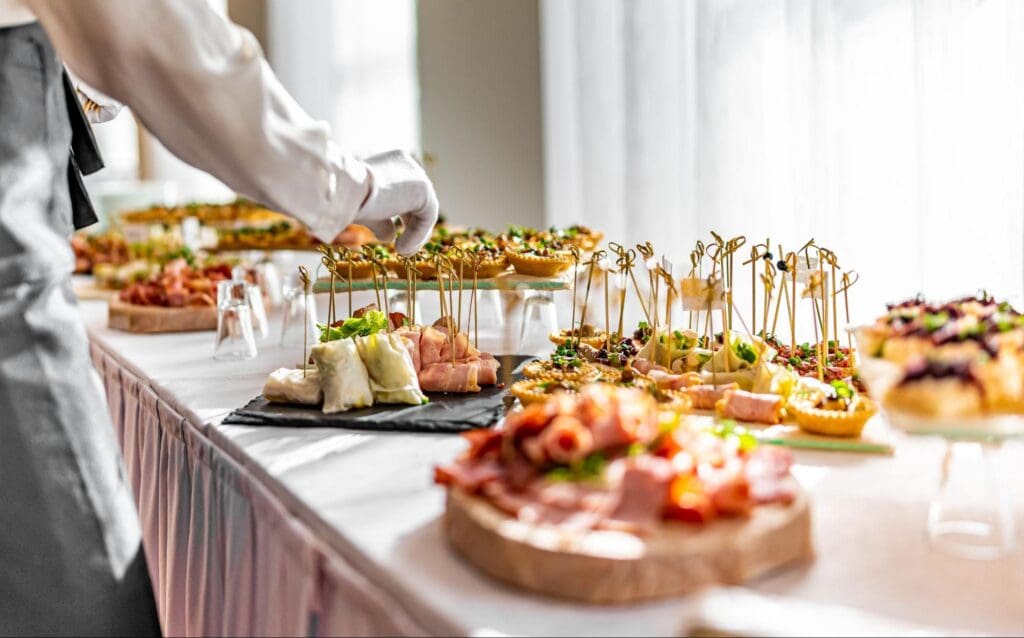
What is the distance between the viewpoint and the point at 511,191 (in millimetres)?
4816

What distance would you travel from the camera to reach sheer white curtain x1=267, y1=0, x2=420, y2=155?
21.1ft

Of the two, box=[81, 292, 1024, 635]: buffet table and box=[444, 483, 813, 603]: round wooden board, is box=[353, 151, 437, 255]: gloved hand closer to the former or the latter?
box=[81, 292, 1024, 635]: buffet table

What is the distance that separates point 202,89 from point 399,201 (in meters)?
0.36

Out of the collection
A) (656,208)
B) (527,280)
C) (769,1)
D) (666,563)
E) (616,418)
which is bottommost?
(666,563)

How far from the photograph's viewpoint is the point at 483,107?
4.92 meters

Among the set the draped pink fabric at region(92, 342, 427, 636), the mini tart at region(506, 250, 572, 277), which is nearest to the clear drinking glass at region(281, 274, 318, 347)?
the draped pink fabric at region(92, 342, 427, 636)

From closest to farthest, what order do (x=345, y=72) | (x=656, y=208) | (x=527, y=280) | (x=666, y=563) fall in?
(x=666, y=563), (x=527, y=280), (x=656, y=208), (x=345, y=72)

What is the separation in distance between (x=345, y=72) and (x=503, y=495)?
6156mm

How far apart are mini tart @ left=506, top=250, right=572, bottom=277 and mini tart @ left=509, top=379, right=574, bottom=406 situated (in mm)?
469

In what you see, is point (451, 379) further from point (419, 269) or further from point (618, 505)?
point (618, 505)

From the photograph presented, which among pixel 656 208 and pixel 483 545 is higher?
pixel 656 208

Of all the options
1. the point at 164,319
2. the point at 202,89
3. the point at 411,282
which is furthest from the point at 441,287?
the point at 164,319

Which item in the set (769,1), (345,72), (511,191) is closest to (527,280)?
(769,1)

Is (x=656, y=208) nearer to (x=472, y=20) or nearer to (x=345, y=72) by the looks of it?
(x=472, y=20)
